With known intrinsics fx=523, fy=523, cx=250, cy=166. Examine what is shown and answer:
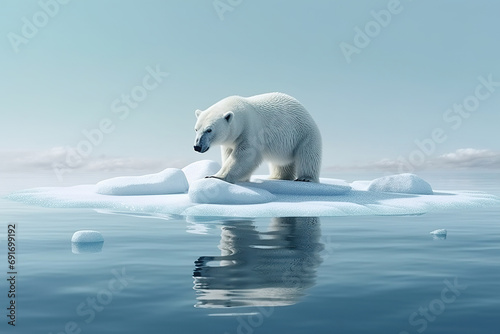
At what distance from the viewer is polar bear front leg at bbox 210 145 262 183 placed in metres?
10.3

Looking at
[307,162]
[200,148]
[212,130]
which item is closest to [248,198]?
[200,148]

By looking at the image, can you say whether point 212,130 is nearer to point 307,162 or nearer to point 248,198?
point 248,198

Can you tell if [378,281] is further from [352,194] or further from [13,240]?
[352,194]

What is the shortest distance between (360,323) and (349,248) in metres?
2.60

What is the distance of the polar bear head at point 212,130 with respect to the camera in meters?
9.87

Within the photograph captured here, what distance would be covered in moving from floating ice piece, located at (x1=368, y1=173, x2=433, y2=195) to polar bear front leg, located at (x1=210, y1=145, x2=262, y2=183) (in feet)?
11.1

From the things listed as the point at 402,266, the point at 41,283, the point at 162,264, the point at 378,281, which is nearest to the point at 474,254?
the point at 402,266

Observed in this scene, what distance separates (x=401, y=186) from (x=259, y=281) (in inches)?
353

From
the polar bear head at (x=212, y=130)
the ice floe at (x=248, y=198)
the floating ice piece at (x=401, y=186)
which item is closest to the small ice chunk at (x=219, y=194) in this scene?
the ice floe at (x=248, y=198)

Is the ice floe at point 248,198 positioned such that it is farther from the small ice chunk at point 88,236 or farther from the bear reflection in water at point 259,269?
the small ice chunk at point 88,236

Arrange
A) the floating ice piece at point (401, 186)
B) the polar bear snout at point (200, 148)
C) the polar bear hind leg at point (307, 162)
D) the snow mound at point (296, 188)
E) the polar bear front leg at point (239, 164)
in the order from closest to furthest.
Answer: the polar bear snout at point (200, 148), the polar bear front leg at point (239, 164), the snow mound at point (296, 188), the polar bear hind leg at point (307, 162), the floating ice piece at point (401, 186)

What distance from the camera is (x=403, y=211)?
934 centimetres

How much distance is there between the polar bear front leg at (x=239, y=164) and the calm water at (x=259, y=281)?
303 centimetres

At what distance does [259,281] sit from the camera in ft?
13.1
